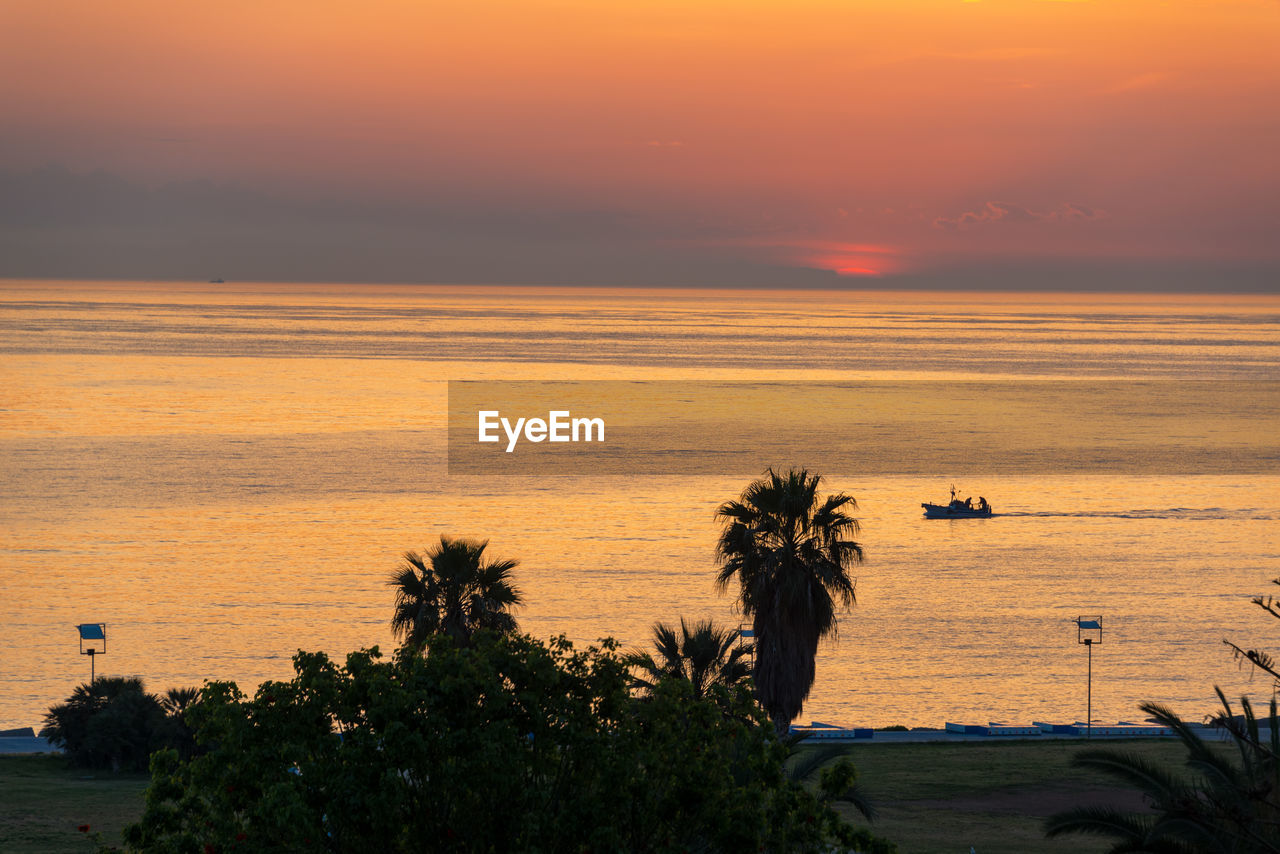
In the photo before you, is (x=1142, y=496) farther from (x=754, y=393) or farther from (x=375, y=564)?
(x=754, y=393)

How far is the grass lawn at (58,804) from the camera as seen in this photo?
2644 cm

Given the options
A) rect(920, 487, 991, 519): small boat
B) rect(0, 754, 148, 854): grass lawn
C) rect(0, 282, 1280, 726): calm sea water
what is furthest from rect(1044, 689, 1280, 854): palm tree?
rect(920, 487, 991, 519): small boat

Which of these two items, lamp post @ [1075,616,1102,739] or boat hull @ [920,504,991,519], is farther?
boat hull @ [920,504,991,519]

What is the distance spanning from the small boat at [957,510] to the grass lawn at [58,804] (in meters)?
69.9

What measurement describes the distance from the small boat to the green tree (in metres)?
82.3

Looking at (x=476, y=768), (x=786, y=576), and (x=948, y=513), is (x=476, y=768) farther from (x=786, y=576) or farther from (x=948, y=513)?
(x=948, y=513)

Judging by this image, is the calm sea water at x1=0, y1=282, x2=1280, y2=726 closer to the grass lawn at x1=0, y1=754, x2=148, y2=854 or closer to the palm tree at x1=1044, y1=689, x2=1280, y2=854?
the grass lawn at x1=0, y1=754, x2=148, y2=854

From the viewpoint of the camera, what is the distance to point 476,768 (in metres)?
14.9

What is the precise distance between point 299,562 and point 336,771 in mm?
63908

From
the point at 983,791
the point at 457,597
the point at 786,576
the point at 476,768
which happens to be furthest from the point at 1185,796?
the point at 457,597

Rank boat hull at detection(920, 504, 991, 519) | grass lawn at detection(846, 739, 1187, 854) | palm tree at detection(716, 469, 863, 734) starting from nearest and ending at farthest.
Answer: grass lawn at detection(846, 739, 1187, 854) → palm tree at detection(716, 469, 863, 734) → boat hull at detection(920, 504, 991, 519)

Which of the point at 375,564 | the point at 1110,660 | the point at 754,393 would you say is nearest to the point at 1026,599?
the point at 1110,660

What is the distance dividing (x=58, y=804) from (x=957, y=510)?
75.2m

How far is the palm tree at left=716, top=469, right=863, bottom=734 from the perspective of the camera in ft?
111
